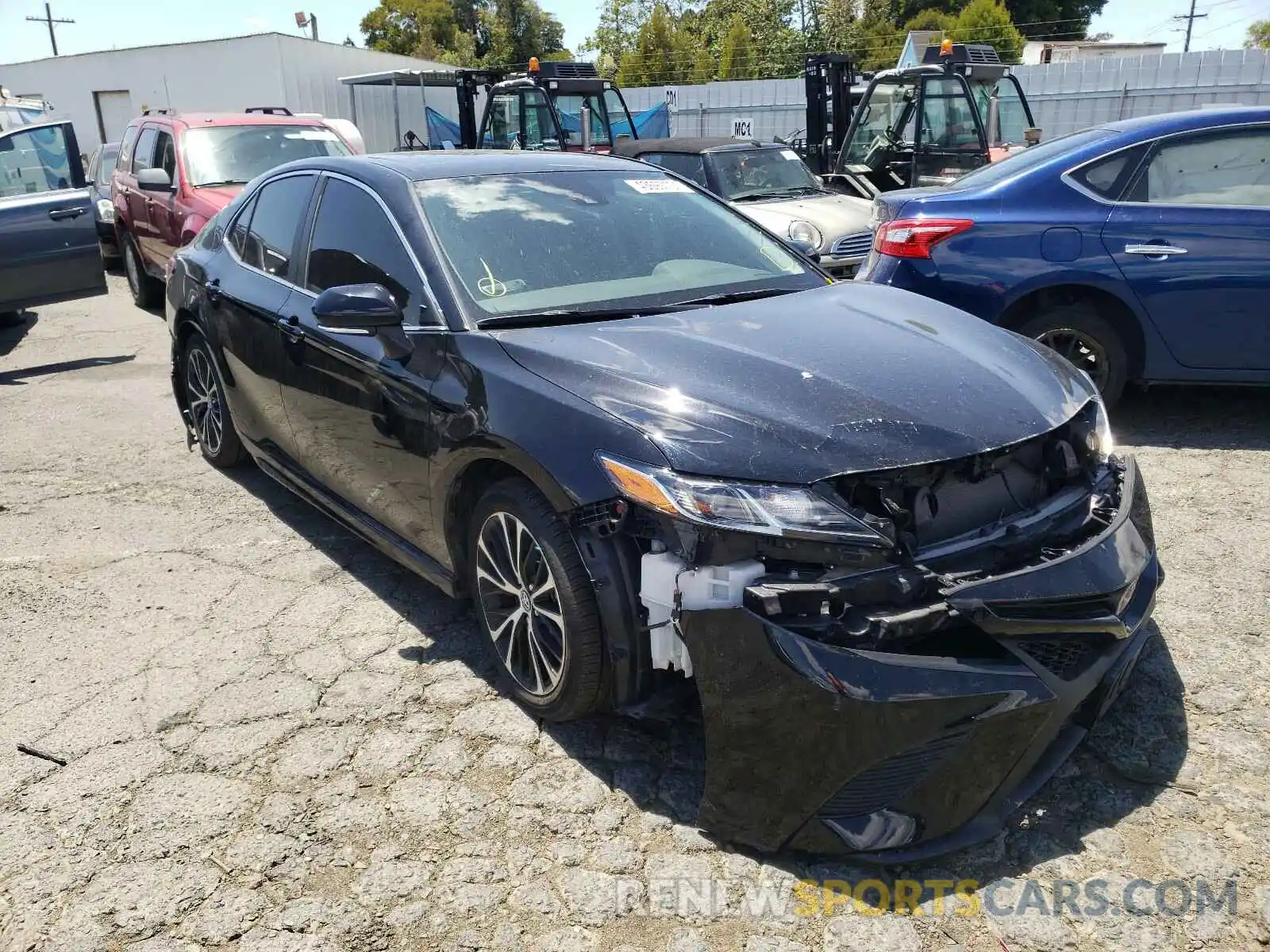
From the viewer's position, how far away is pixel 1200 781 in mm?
2785

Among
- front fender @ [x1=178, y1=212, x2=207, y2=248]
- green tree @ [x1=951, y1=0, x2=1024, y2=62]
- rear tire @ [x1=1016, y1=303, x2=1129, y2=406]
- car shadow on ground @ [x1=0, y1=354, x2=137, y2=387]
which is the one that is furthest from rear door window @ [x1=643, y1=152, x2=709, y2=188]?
green tree @ [x1=951, y1=0, x2=1024, y2=62]

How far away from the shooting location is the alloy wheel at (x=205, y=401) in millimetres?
5215

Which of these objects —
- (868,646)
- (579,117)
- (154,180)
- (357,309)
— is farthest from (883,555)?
(579,117)

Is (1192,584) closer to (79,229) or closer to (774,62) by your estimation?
(79,229)

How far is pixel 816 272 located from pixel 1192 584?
73.0 inches

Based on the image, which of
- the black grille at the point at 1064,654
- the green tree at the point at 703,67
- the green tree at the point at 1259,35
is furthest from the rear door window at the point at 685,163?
the green tree at the point at 1259,35

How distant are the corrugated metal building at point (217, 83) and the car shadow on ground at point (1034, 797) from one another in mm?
25848

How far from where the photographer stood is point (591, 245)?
3684 mm

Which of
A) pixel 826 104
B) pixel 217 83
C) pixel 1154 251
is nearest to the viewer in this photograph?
pixel 1154 251

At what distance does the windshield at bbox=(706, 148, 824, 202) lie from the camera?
986 cm

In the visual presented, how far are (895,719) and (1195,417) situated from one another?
450 centimetres

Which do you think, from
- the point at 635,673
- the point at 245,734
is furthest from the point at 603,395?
the point at 245,734

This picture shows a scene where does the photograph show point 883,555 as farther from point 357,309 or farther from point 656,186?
point 656,186

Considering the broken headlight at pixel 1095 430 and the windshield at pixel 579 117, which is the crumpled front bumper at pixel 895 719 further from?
the windshield at pixel 579 117
